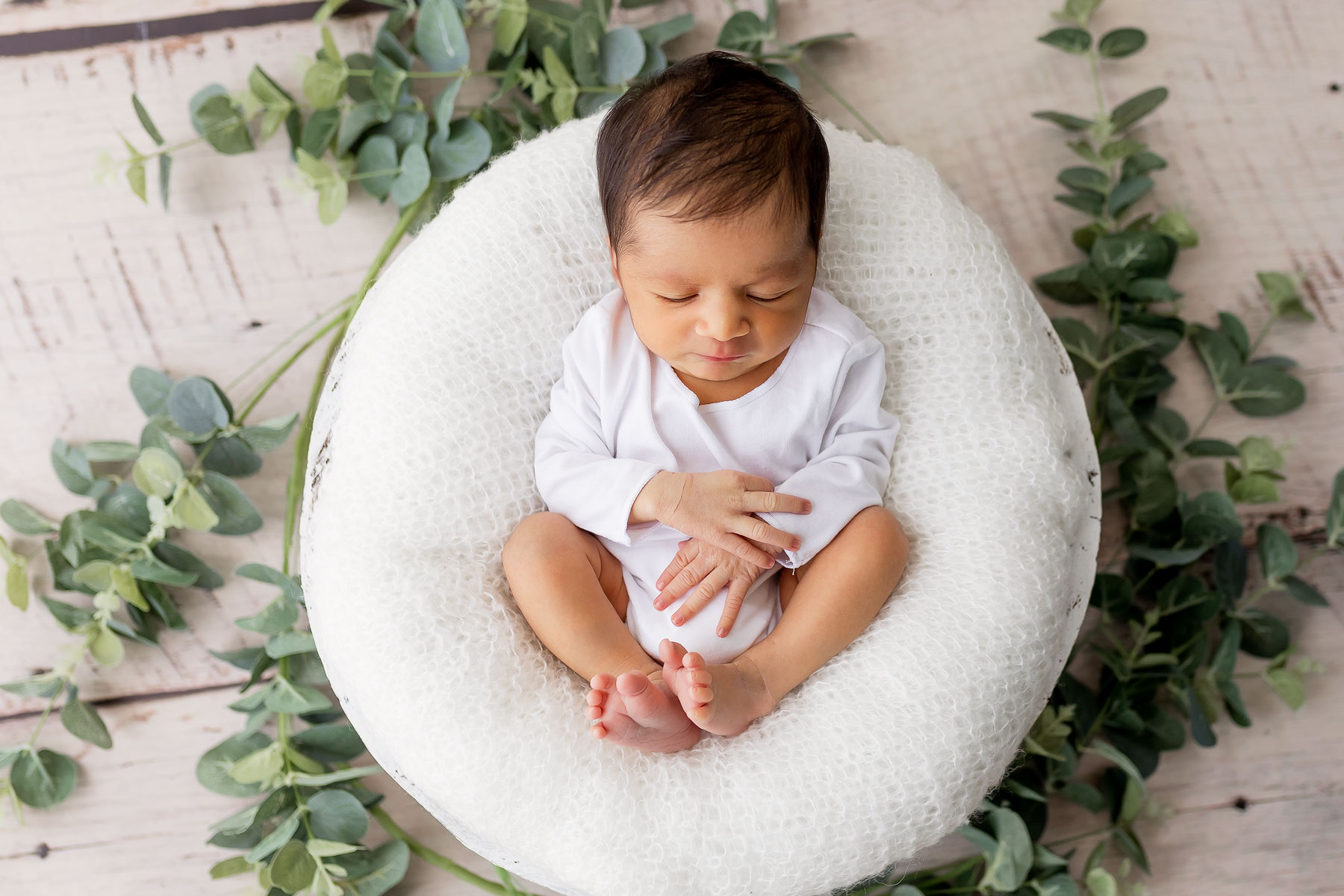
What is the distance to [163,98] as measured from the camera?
1.31m

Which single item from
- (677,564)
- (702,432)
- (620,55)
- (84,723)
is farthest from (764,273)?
(84,723)

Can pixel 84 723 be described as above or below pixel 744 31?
below

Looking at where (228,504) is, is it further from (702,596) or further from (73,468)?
(702,596)

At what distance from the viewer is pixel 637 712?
2.80 feet

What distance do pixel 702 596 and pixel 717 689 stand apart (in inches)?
4.0

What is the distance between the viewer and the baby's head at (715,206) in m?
0.86

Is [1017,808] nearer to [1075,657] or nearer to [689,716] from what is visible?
[1075,657]

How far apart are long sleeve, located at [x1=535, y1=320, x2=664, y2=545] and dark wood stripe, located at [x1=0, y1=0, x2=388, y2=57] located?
65cm

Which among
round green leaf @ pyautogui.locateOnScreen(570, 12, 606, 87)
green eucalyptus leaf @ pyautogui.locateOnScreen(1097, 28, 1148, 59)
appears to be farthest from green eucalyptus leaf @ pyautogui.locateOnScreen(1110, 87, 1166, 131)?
round green leaf @ pyautogui.locateOnScreen(570, 12, 606, 87)

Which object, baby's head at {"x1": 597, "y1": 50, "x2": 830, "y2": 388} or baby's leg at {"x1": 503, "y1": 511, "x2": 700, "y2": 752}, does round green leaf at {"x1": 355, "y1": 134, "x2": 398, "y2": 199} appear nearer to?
baby's head at {"x1": 597, "y1": 50, "x2": 830, "y2": 388}

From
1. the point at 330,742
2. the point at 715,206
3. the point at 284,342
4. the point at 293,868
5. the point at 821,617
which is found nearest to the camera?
the point at 715,206

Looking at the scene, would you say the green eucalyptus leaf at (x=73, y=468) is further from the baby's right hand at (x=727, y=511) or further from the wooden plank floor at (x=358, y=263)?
the baby's right hand at (x=727, y=511)

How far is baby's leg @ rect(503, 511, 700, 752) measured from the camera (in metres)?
0.89

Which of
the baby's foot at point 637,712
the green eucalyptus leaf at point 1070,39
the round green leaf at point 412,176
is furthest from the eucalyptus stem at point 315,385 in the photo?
the green eucalyptus leaf at point 1070,39
